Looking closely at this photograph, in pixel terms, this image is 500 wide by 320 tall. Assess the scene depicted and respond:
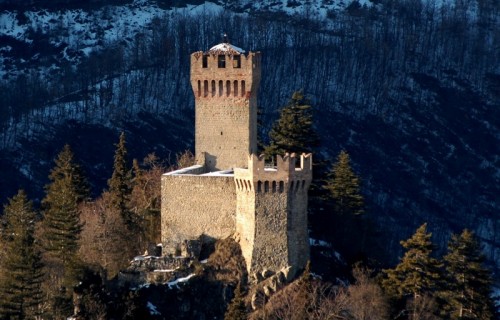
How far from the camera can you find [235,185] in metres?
62.6

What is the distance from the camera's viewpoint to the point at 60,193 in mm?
69812

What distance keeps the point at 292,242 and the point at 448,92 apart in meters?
99.5

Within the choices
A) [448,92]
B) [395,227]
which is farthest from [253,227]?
[448,92]

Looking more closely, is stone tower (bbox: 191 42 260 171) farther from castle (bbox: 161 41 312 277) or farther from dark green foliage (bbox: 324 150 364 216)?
dark green foliage (bbox: 324 150 364 216)

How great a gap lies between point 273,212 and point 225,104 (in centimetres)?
901

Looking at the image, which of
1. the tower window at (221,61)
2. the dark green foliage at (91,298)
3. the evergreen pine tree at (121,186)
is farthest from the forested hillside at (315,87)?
the dark green foliage at (91,298)

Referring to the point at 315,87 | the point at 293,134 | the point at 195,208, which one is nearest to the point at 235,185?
the point at 195,208

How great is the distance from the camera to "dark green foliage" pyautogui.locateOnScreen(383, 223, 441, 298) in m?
61.2

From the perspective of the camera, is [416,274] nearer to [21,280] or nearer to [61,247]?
[61,247]

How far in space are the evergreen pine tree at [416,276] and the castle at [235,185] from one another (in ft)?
16.2

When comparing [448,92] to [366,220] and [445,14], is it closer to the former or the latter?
[445,14]

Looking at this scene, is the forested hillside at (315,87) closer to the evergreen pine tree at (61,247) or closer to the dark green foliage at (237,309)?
the evergreen pine tree at (61,247)

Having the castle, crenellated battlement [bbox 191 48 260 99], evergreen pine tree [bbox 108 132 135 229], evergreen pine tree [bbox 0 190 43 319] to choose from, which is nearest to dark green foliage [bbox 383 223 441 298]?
the castle

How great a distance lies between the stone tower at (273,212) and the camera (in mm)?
60562
